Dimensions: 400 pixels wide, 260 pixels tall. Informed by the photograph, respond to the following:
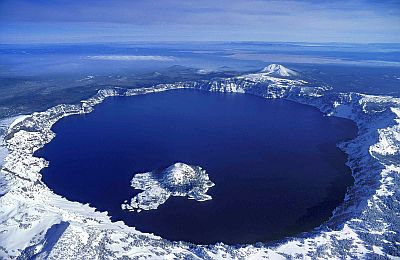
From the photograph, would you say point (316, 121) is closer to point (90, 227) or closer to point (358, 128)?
point (358, 128)

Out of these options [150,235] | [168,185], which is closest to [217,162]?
[168,185]

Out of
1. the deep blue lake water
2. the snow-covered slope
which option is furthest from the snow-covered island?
the snow-covered slope

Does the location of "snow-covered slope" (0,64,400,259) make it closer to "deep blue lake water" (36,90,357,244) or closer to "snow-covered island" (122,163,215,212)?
"deep blue lake water" (36,90,357,244)

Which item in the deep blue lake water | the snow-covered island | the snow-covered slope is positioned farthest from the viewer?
the snow-covered island

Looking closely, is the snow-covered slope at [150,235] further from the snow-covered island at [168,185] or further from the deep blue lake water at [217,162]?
the snow-covered island at [168,185]

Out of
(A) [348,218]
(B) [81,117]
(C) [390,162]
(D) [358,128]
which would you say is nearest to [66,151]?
(B) [81,117]
